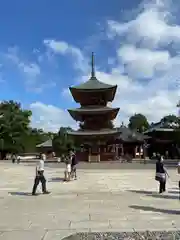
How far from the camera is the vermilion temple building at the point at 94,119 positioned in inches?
1949

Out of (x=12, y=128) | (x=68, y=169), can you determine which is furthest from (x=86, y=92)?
(x=68, y=169)

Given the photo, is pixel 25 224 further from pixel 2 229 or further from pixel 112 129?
pixel 112 129

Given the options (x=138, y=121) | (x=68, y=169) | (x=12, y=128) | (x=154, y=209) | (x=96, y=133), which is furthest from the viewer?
(x=138, y=121)

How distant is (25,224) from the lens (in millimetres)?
8695

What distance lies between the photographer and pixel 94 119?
51.2 meters

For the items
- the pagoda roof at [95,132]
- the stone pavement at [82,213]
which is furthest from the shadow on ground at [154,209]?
the pagoda roof at [95,132]

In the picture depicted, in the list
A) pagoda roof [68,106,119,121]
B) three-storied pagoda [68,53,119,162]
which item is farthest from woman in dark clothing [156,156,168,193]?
pagoda roof [68,106,119,121]

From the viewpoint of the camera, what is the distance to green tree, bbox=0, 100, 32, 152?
2928 inches

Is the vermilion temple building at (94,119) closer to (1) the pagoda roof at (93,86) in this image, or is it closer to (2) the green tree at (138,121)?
(1) the pagoda roof at (93,86)

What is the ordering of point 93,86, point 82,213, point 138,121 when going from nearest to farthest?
1. point 82,213
2. point 93,86
3. point 138,121

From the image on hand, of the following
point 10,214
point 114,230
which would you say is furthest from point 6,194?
point 114,230

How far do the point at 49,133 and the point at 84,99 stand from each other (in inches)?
3068

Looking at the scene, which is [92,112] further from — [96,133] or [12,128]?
[12,128]

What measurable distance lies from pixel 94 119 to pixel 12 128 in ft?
97.1
